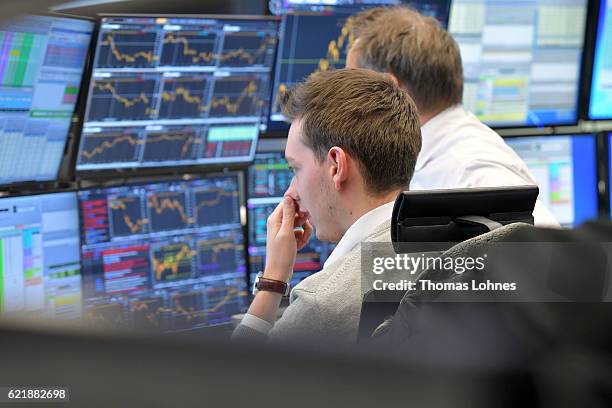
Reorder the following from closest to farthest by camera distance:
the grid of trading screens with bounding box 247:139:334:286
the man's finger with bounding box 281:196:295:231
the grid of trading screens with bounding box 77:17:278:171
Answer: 1. the man's finger with bounding box 281:196:295:231
2. the grid of trading screens with bounding box 77:17:278:171
3. the grid of trading screens with bounding box 247:139:334:286

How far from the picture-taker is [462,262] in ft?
A: 1.51

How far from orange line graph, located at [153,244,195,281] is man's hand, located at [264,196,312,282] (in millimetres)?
509

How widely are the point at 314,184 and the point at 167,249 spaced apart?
86 cm

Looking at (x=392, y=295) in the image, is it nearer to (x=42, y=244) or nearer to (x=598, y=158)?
→ (x=42, y=244)

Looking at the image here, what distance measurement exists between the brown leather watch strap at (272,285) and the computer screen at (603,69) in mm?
1907

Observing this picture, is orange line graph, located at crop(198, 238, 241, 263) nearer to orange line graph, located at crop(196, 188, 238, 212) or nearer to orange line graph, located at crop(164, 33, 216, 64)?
orange line graph, located at crop(196, 188, 238, 212)

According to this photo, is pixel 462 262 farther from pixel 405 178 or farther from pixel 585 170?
pixel 585 170

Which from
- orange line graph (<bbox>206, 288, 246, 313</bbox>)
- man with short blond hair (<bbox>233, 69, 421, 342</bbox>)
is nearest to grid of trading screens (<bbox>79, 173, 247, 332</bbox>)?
orange line graph (<bbox>206, 288, 246, 313</bbox>)

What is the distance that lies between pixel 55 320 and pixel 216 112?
7.15 ft

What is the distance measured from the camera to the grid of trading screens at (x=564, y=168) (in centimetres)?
311

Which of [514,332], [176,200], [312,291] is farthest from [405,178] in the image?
[514,332]

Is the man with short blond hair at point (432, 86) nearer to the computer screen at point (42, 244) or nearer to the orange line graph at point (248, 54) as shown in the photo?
the orange line graph at point (248, 54)

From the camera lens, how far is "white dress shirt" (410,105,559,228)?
6.52 feet

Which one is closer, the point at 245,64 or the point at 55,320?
the point at 55,320
